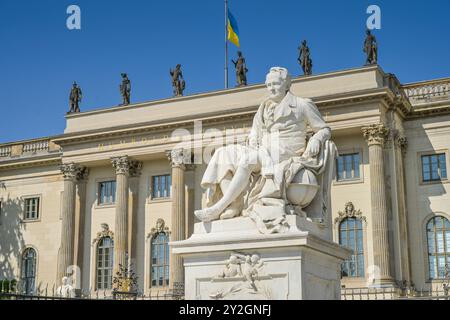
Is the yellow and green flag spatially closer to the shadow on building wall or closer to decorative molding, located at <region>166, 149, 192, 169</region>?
decorative molding, located at <region>166, 149, 192, 169</region>

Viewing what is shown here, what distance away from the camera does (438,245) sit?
3369 cm

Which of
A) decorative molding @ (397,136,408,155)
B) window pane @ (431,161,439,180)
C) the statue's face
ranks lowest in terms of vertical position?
the statue's face

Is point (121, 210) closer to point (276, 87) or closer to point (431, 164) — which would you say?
point (431, 164)

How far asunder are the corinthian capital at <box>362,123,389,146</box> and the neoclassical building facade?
0.05m

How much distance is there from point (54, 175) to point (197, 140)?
37.4ft

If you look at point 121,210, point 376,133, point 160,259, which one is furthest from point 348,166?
point 121,210

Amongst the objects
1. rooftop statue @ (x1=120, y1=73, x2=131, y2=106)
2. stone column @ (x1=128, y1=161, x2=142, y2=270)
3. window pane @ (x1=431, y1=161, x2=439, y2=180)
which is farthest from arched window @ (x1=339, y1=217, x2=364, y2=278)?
rooftop statue @ (x1=120, y1=73, x2=131, y2=106)

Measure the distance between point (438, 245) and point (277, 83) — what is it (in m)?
27.1

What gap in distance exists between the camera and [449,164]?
33.7 m

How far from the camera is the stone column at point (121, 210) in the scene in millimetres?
37969

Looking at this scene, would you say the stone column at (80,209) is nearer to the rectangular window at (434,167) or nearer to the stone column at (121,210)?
the stone column at (121,210)

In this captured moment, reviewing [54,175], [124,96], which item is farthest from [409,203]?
[54,175]

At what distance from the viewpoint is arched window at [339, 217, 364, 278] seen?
33688 millimetres

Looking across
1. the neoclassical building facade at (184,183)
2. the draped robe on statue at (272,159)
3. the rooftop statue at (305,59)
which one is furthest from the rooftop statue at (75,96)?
the draped robe on statue at (272,159)
